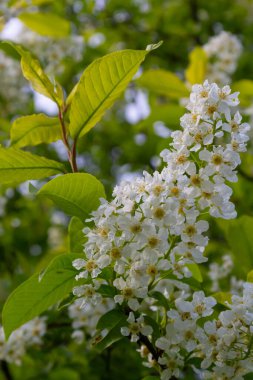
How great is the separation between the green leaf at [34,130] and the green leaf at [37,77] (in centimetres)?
7

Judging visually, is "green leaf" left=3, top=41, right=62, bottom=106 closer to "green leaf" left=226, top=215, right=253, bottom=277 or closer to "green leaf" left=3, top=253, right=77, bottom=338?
"green leaf" left=3, top=253, right=77, bottom=338

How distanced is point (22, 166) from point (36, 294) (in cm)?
34

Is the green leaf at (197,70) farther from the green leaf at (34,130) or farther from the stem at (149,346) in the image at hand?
the stem at (149,346)

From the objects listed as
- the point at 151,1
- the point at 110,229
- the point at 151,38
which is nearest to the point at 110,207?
the point at 110,229

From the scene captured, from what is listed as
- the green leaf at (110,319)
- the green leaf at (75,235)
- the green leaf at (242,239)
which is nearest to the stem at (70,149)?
the green leaf at (75,235)

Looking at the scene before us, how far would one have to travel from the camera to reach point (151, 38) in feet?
14.2

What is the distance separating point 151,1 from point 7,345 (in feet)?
10.9

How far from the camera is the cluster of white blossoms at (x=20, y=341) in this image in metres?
2.28

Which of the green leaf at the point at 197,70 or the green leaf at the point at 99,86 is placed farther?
the green leaf at the point at 197,70

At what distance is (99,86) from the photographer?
5.33ft

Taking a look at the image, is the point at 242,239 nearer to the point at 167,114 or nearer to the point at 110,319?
the point at 110,319

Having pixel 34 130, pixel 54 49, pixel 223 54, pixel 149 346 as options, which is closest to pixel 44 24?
pixel 54 49

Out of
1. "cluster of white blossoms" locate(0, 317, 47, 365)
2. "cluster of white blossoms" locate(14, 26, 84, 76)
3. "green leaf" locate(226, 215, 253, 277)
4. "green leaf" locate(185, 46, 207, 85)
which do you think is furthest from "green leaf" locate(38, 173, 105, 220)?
"cluster of white blossoms" locate(14, 26, 84, 76)

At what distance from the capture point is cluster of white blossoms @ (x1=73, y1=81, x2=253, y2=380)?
1315 mm
